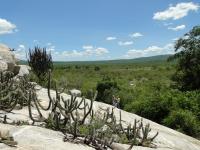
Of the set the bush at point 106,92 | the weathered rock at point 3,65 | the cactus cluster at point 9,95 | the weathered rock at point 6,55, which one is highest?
the weathered rock at point 6,55

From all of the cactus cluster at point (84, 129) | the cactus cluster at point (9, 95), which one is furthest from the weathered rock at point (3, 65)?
the cactus cluster at point (84, 129)

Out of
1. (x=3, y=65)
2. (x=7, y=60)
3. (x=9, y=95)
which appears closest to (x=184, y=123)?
(x=7, y=60)

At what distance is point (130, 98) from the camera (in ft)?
84.2

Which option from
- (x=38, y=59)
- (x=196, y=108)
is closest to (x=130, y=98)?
(x=38, y=59)

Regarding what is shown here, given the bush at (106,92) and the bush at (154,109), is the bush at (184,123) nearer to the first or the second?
the bush at (154,109)

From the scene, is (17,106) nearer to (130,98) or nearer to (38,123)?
(38,123)

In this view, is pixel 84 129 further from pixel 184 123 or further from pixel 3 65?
pixel 184 123

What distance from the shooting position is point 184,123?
15141mm

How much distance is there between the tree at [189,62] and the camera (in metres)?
29.9

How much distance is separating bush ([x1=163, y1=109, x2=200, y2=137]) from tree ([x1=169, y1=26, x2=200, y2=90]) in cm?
1407

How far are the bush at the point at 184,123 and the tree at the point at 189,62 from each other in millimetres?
14069

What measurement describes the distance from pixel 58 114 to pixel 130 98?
1791 cm

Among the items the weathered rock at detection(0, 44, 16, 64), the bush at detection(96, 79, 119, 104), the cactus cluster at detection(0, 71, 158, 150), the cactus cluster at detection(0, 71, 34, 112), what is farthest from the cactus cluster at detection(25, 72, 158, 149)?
the bush at detection(96, 79, 119, 104)

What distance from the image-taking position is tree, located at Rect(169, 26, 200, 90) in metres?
29.9
